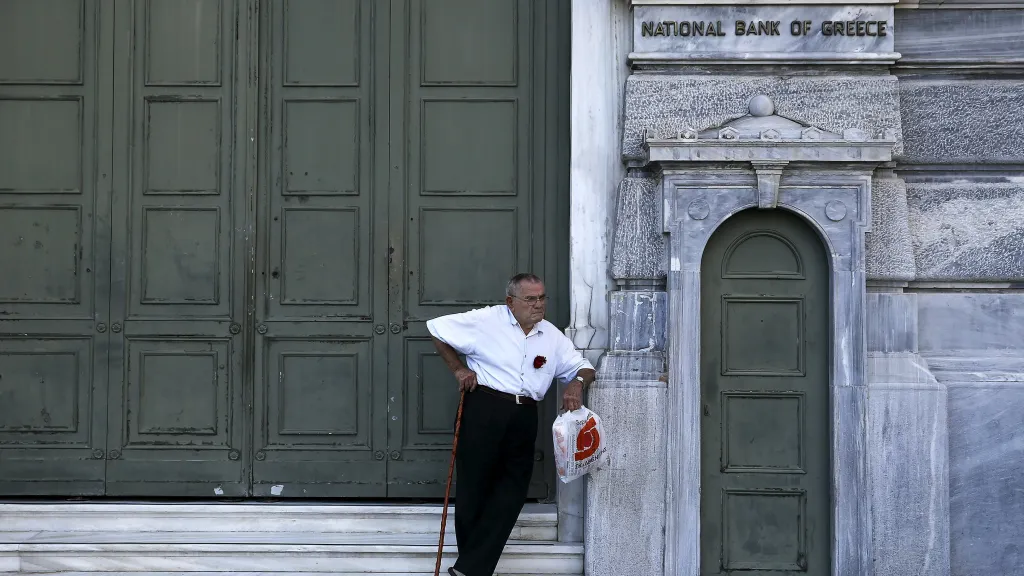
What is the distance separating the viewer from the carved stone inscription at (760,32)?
612 cm

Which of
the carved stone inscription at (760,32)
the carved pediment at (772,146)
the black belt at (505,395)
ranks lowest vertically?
the black belt at (505,395)

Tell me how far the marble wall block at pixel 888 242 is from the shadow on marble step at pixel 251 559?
2374mm

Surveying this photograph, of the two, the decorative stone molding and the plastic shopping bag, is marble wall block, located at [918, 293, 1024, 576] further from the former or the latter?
the plastic shopping bag

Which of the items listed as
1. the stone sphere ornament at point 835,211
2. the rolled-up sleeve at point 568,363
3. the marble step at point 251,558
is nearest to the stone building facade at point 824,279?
the stone sphere ornament at point 835,211

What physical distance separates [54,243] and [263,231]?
1.31m

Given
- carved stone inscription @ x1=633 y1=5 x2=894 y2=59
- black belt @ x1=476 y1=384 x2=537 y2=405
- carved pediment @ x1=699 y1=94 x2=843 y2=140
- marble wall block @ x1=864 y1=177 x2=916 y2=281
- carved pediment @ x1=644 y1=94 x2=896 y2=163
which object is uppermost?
carved stone inscription @ x1=633 y1=5 x2=894 y2=59

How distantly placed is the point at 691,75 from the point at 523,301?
172cm

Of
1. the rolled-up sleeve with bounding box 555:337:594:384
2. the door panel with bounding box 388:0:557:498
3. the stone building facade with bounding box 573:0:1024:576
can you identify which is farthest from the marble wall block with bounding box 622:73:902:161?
the rolled-up sleeve with bounding box 555:337:594:384

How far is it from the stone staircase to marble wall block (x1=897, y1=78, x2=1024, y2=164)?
313 cm

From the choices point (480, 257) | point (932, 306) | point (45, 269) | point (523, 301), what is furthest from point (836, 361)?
point (45, 269)

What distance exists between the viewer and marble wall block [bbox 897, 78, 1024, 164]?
6199 mm

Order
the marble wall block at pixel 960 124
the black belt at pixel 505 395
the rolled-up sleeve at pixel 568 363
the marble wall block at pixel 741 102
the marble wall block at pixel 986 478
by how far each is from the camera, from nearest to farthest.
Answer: the black belt at pixel 505 395 → the rolled-up sleeve at pixel 568 363 → the marble wall block at pixel 986 478 → the marble wall block at pixel 741 102 → the marble wall block at pixel 960 124

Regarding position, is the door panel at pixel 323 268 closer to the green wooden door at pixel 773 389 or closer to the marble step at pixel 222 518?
the marble step at pixel 222 518

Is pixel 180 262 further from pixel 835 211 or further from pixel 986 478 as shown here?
pixel 986 478
